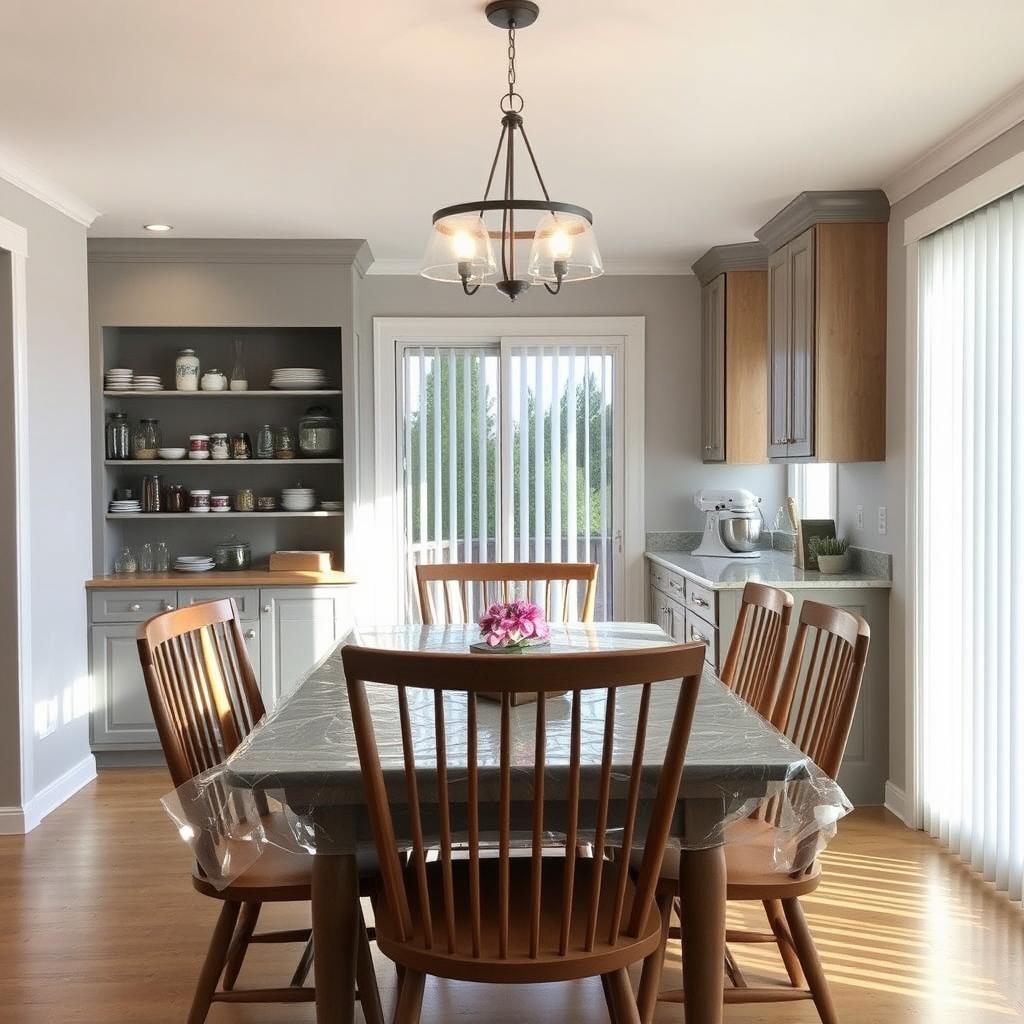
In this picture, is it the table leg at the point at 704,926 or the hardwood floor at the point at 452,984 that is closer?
the table leg at the point at 704,926

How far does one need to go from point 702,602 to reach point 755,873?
2.31 metres

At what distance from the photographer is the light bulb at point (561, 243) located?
2.61 meters

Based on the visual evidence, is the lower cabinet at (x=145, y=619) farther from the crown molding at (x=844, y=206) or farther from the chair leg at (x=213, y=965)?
the crown molding at (x=844, y=206)

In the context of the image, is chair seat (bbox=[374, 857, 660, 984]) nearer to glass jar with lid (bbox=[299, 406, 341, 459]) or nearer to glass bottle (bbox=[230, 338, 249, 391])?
glass jar with lid (bbox=[299, 406, 341, 459])

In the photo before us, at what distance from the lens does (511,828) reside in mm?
2035

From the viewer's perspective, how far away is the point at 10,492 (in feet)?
13.2

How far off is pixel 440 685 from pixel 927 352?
2.89 m

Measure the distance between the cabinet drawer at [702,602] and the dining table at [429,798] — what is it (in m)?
2.11

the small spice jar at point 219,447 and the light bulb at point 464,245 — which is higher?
the light bulb at point 464,245

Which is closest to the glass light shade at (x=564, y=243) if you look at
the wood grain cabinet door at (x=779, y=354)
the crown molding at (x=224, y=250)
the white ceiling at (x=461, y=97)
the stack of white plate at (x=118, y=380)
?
the white ceiling at (x=461, y=97)

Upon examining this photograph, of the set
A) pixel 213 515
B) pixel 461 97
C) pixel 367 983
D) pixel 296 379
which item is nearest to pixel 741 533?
pixel 296 379

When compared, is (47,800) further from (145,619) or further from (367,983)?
(367,983)

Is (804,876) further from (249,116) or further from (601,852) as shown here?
(249,116)

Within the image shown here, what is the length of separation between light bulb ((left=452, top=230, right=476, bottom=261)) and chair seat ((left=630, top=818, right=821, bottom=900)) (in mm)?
1442
